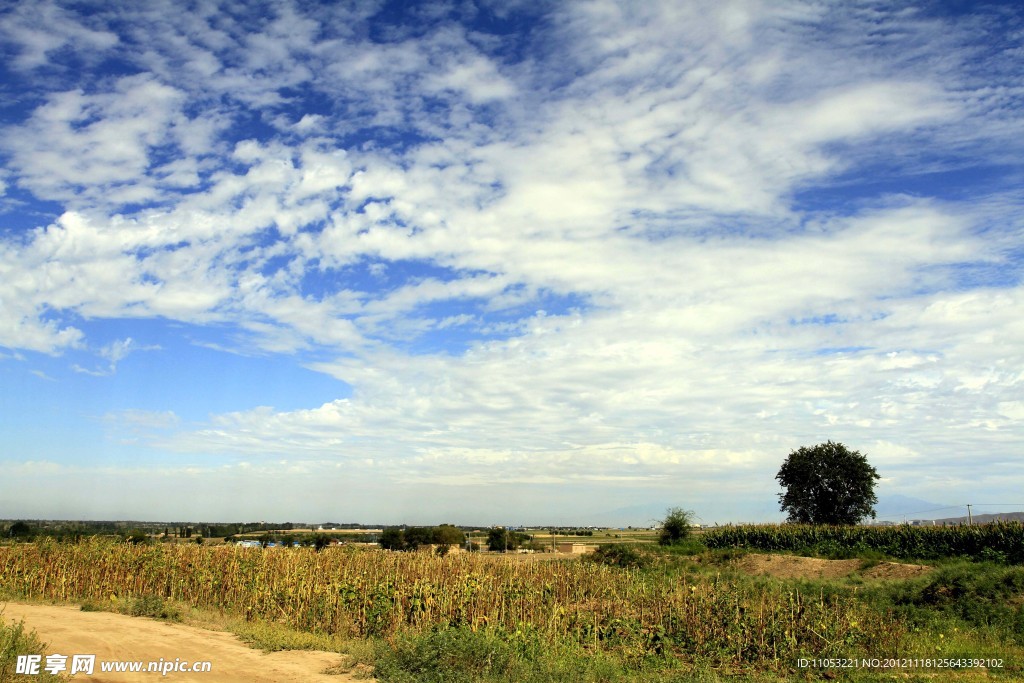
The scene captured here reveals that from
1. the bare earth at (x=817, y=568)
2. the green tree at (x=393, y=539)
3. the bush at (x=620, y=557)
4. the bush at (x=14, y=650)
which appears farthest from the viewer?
the green tree at (x=393, y=539)

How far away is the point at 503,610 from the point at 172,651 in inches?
258

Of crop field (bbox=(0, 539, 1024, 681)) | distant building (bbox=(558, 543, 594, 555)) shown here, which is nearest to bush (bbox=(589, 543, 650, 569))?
distant building (bbox=(558, 543, 594, 555))

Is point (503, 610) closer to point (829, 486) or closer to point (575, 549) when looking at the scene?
point (575, 549)

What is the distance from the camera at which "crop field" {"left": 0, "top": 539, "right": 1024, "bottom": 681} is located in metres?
11.6

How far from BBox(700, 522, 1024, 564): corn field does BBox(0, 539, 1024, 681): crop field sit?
476 inches

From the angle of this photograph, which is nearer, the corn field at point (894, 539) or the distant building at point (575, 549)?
the corn field at point (894, 539)

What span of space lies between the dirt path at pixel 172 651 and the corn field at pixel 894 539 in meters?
28.1

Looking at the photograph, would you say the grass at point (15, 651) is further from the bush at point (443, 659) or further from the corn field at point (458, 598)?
the corn field at point (458, 598)

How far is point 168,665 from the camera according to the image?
1070cm

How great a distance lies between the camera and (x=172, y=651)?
38.2 ft

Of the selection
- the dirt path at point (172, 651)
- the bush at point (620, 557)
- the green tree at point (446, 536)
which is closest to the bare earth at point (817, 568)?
the bush at point (620, 557)

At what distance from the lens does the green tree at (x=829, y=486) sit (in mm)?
53719

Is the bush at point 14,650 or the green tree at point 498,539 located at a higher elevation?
the bush at point 14,650

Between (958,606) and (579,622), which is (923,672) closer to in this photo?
(579,622)
